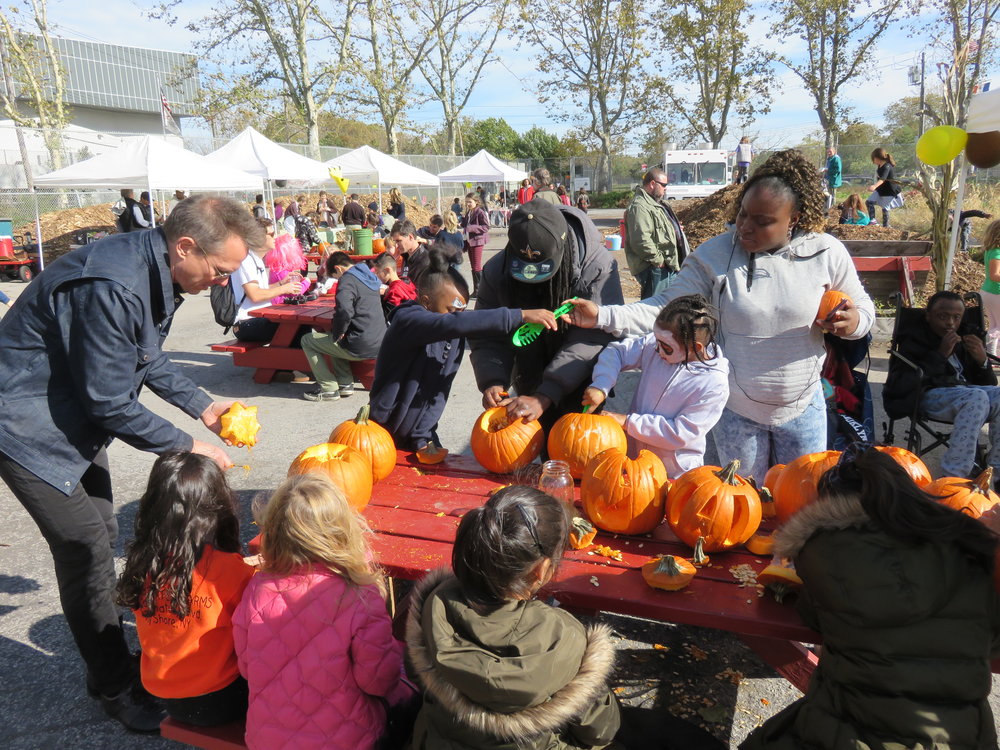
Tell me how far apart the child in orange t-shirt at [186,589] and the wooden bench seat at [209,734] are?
2cm

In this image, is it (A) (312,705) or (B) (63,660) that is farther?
(B) (63,660)

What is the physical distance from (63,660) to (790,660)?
122 inches

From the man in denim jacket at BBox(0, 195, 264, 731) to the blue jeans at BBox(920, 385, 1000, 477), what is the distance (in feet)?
14.4

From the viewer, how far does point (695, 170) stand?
29906mm

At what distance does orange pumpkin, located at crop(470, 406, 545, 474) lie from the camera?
3.04 meters

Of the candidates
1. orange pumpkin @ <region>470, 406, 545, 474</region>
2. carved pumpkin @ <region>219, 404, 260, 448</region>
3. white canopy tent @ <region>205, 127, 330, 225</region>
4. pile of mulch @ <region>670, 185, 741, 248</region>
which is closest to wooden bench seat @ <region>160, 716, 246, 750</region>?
carved pumpkin @ <region>219, 404, 260, 448</region>

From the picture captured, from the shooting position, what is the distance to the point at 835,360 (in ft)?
12.1

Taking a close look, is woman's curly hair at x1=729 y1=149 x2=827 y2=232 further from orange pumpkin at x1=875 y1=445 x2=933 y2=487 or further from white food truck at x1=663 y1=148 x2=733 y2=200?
white food truck at x1=663 y1=148 x2=733 y2=200

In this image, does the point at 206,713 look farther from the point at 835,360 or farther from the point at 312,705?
the point at 835,360

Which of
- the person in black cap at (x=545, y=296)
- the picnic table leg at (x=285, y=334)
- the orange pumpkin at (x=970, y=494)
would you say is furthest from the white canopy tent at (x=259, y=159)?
the orange pumpkin at (x=970, y=494)

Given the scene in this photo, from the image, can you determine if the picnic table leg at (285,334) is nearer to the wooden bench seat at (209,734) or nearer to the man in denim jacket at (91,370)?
the man in denim jacket at (91,370)

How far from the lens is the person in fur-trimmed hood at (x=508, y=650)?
1679mm

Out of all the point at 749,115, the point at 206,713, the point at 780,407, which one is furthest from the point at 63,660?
the point at 749,115

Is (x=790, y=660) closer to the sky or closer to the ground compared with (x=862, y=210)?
closer to the ground
